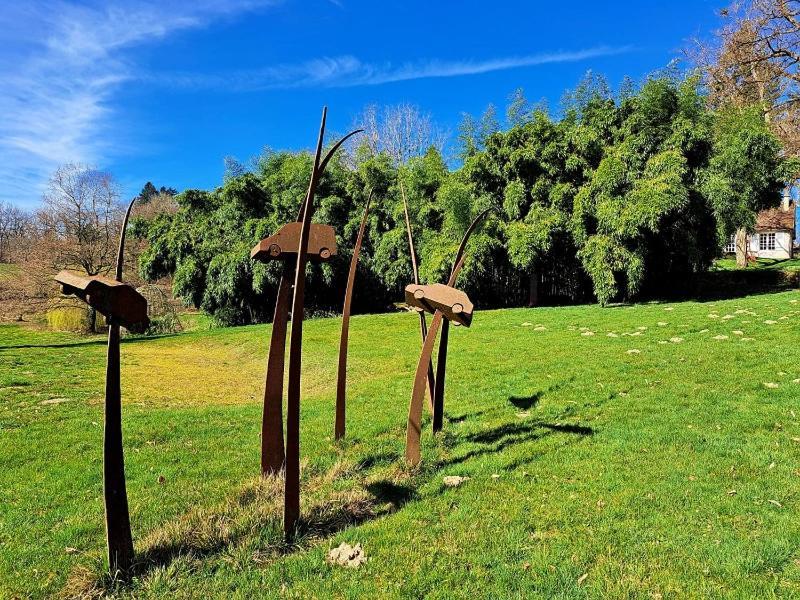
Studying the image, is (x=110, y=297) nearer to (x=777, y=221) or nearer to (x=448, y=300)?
(x=448, y=300)

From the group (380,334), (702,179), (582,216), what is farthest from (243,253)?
(702,179)

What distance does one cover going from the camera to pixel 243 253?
60.7 ft

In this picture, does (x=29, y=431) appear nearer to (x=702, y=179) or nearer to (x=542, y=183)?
(x=542, y=183)

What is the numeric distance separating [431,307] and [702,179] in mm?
13134

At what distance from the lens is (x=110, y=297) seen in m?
2.21

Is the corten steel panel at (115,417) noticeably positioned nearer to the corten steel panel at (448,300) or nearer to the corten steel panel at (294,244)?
the corten steel panel at (294,244)

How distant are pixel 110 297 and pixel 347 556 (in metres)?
1.69

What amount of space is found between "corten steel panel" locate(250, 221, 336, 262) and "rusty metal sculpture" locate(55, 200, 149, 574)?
1005 millimetres

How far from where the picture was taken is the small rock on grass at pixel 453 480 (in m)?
3.41

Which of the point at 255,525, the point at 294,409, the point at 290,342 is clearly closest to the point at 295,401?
the point at 294,409

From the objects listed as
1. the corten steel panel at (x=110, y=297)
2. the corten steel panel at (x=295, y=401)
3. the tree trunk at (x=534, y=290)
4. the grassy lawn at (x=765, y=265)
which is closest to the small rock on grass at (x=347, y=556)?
the corten steel panel at (x=295, y=401)

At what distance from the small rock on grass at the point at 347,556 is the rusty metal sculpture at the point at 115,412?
959mm

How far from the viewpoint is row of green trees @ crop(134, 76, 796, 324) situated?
13430 millimetres

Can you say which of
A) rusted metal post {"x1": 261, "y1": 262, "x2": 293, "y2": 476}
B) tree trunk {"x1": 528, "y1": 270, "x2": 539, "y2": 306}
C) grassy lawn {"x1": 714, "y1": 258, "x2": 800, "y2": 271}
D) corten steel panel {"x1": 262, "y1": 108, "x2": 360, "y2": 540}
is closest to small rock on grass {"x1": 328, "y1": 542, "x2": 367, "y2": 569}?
corten steel panel {"x1": 262, "y1": 108, "x2": 360, "y2": 540}
